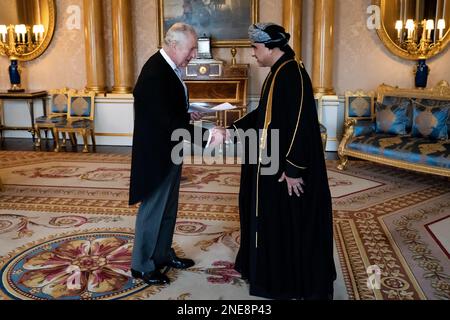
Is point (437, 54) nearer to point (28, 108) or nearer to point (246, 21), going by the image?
point (246, 21)

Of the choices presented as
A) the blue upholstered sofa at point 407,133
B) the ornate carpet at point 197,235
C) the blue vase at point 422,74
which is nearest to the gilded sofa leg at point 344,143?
the blue upholstered sofa at point 407,133

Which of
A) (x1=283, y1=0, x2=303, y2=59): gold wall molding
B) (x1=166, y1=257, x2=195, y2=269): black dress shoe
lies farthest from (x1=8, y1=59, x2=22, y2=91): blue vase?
(x1=166, y1=257, x2=195, y2=269): black dress shoe

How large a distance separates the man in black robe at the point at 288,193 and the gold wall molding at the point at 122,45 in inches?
221

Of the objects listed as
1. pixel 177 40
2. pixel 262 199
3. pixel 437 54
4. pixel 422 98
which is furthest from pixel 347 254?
pixel 437 54

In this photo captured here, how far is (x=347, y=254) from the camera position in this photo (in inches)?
133

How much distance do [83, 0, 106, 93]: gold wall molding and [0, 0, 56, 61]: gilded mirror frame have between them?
2.32 feet

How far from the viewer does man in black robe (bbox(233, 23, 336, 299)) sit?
2.49 m

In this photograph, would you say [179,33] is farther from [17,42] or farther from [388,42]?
[17,42]

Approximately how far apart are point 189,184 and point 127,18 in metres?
3.72

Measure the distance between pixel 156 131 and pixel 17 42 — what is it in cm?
663

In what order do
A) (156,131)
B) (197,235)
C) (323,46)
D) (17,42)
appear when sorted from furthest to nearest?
(17,42), (323,46), (197,235), (156,131)

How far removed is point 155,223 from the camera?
2.84 m
